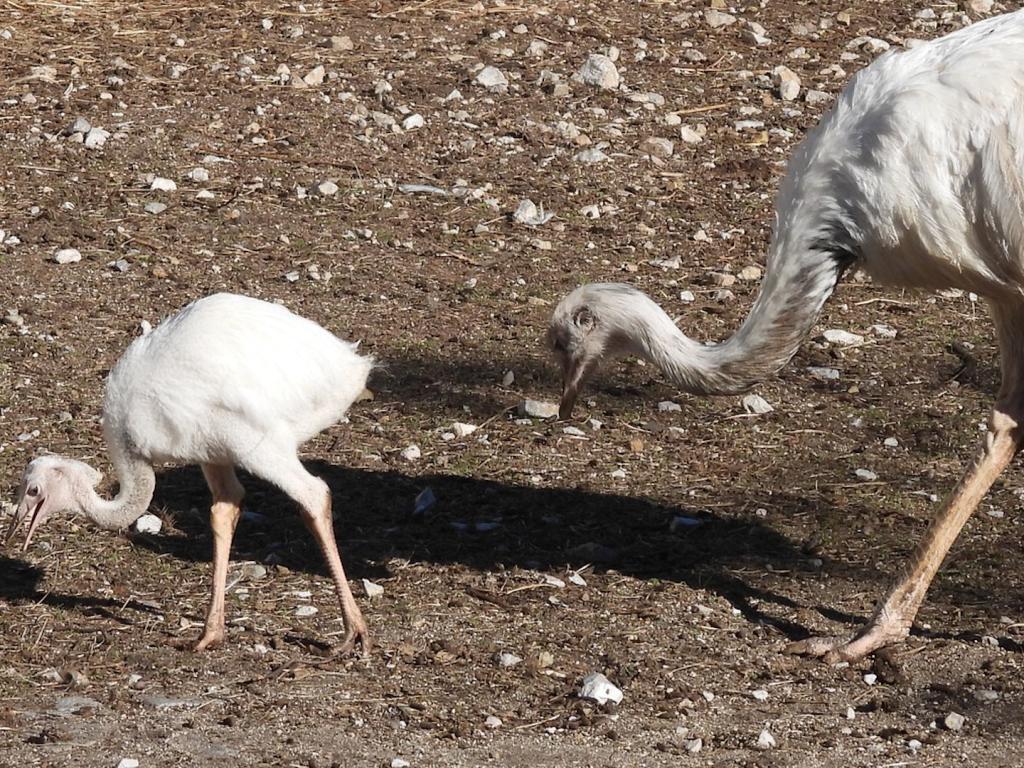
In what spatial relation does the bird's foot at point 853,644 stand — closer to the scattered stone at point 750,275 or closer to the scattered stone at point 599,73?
the scattered stone at point 750,275

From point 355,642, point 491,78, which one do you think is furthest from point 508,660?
point 491,78

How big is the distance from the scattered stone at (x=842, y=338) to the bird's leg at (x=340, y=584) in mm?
3477

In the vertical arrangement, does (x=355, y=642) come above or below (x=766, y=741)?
below

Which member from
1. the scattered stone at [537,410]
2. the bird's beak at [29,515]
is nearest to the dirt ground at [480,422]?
the scattered stone at [537,410]

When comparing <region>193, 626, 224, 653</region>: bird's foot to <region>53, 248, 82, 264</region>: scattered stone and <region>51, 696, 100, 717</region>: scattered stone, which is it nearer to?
<region>51, 696, 100, 717</region>: scattered stone

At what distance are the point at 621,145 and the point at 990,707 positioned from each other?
5.59m

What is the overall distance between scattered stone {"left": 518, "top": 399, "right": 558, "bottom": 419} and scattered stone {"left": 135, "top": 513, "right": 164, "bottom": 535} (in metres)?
1.76

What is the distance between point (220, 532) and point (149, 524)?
0.89 m

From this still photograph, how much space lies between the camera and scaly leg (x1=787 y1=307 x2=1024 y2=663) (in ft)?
19.0

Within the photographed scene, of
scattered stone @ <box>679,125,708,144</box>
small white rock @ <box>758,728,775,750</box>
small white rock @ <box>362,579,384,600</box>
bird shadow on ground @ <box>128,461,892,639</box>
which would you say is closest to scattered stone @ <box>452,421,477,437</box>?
bird shadow on ground @ <box>128,461,892,639</box>

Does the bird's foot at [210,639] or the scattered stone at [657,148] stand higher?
the scattered stone at [657,148]

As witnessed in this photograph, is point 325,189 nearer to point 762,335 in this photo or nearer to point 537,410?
point 537,410

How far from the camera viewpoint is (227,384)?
18.2 ft

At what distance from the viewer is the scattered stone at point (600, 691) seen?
17.7 ft
